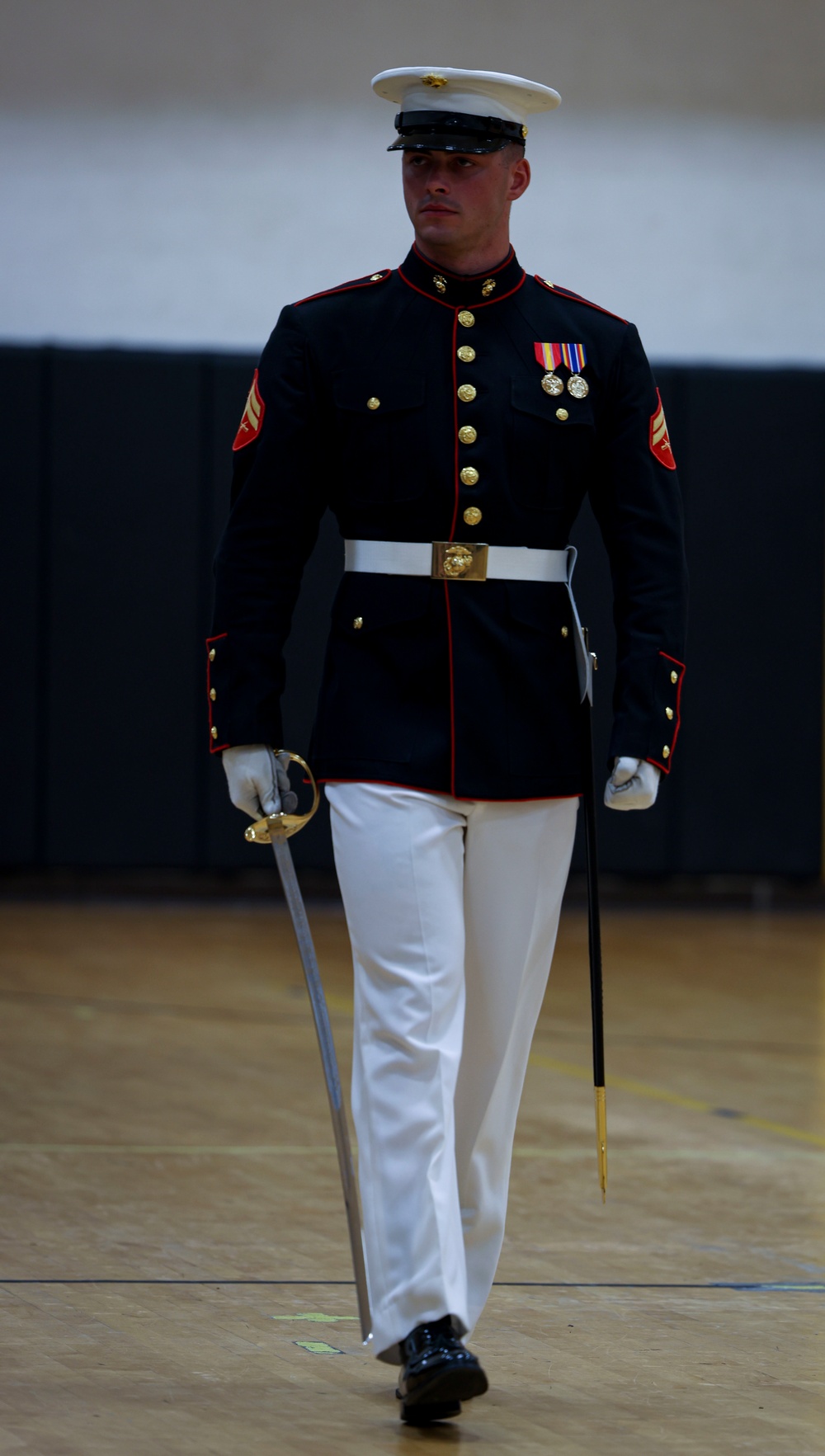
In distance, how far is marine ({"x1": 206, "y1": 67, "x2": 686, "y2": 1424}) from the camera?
2.45 metres

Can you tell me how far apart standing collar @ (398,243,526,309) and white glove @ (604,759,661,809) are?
1.97 ft

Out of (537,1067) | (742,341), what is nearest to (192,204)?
(742,341)

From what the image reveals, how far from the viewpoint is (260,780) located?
2.46 metres

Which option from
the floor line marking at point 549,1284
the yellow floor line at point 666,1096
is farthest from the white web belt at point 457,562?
the yellow floor line at point 666,1096

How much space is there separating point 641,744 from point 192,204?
268 inches

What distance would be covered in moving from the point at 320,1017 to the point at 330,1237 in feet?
3.11

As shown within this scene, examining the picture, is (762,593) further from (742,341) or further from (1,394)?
(1,394)

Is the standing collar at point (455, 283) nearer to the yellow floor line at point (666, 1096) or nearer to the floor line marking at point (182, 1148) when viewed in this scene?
the floor line marking at point (182, 1148)

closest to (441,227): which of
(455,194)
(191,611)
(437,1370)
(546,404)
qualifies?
(455,194)

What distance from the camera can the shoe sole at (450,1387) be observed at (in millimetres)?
2250

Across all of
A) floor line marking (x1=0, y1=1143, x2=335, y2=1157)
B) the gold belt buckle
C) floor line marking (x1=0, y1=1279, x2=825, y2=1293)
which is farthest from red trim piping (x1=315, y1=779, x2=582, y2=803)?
floor line marking (x1=0, y1=1143, x2=335, y2=1157)

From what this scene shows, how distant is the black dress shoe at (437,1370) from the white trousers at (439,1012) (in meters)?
0.02

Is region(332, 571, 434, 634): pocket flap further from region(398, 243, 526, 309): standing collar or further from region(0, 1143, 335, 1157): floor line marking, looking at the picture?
region(0, 1143, 335, 1157): floor line marking

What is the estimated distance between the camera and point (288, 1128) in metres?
4.19
